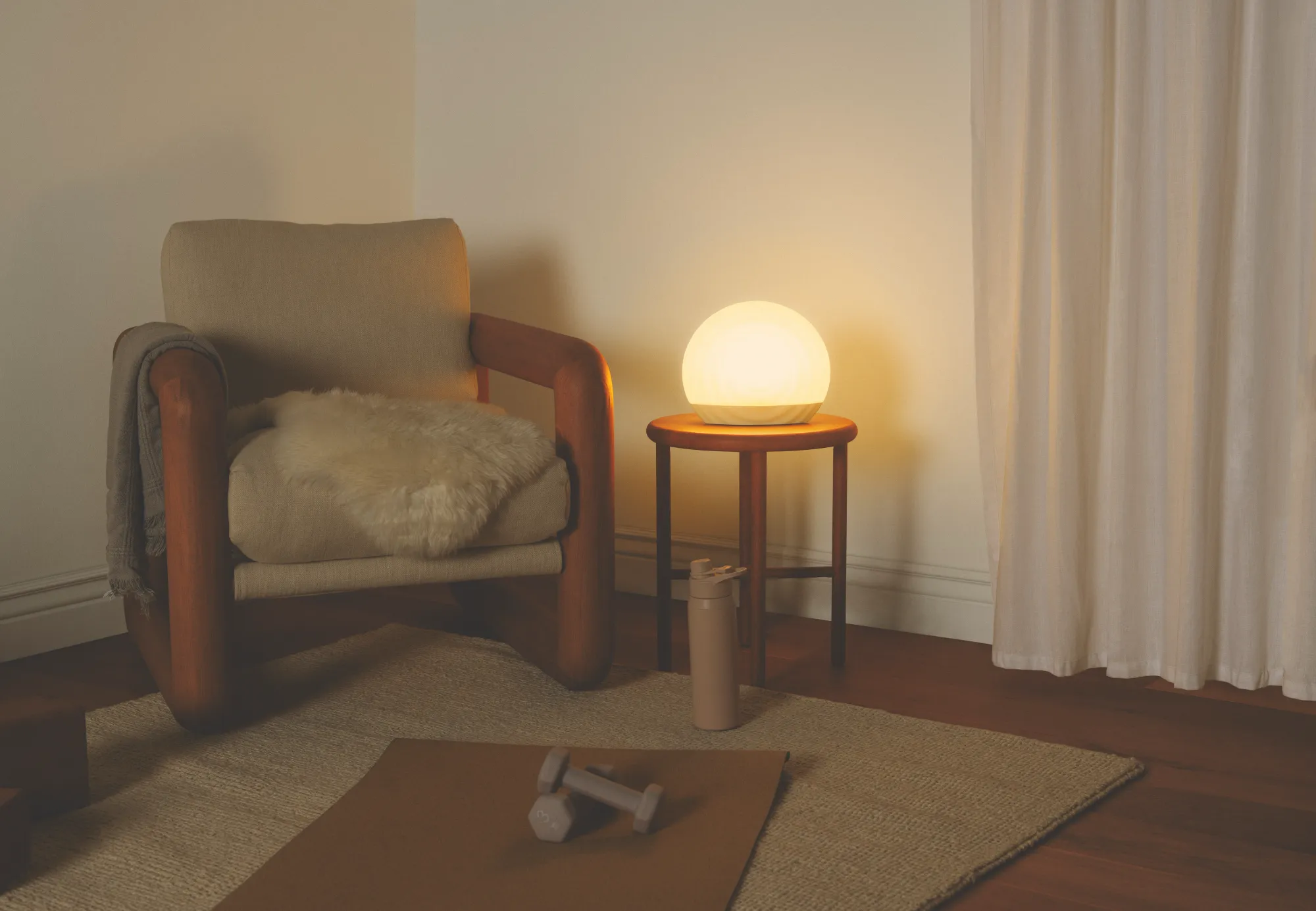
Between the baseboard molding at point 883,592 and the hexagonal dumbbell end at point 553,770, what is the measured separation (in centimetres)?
119

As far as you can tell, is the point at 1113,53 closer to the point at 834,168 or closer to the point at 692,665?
the point at 834,168

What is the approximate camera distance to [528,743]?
1775 mm

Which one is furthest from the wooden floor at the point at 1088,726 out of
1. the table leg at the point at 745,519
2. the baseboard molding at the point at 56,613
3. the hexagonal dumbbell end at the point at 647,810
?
the hexagonal dumbbell end at the point at 647,810

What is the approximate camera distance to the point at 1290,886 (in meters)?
1.33

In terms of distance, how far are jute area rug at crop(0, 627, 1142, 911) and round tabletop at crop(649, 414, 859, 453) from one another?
43cm

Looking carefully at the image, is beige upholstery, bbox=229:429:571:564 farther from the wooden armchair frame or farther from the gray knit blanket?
the gray knit blanket

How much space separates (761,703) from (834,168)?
1194mm

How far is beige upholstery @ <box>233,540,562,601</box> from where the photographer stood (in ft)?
5.68

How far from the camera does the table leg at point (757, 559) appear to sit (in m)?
2.07

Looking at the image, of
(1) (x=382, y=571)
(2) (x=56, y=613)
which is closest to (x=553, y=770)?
(1) (x=382, y=571)

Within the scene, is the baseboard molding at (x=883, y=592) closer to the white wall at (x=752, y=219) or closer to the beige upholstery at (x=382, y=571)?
the white wall at (x=752, y=219)

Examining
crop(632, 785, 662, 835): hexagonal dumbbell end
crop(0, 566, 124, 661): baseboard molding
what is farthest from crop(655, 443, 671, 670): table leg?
crop(0, 566, 124, 661): baseboard molding

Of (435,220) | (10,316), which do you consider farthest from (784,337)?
(10,316)

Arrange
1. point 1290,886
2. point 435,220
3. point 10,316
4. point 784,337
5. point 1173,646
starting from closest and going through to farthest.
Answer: point 1290,886
point 1173,646
point 784,337
point 10,316
point 435,220
